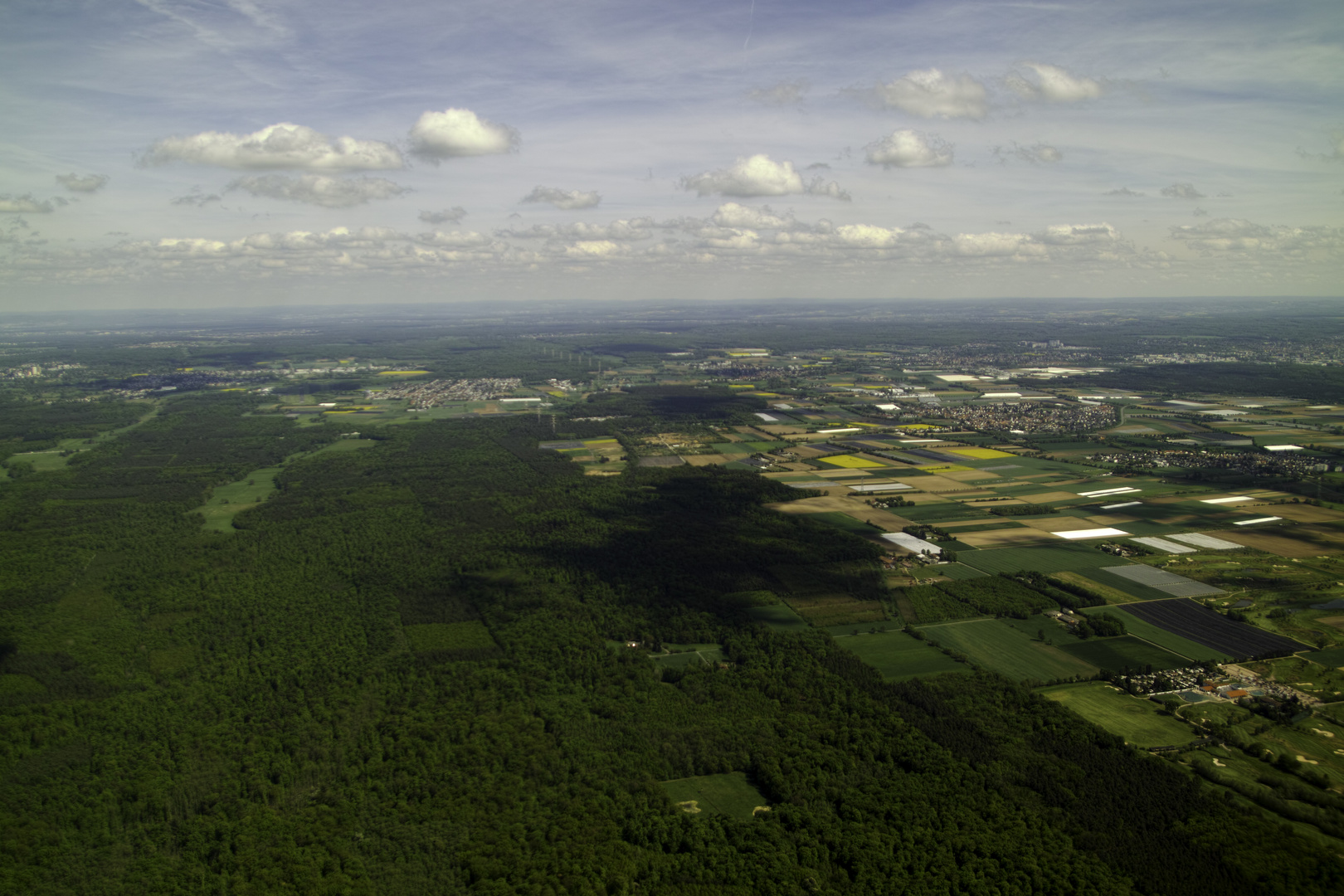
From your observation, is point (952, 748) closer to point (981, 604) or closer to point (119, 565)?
point (981, 604)

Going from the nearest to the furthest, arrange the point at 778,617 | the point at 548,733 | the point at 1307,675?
the point at 548,733 < the point at 1307,675 < the point at 778,617

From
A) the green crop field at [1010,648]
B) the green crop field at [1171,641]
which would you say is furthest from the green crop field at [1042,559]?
the green crop field at [1010,648]

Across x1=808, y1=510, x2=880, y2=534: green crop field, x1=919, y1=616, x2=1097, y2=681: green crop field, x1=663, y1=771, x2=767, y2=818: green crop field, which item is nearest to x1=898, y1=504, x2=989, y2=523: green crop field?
x1=808, y1=510, x2=880, y2=534: green crop field

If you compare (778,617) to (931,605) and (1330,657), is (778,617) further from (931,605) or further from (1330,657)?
(1330,657)

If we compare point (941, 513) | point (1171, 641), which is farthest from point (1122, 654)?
point (941, 513)

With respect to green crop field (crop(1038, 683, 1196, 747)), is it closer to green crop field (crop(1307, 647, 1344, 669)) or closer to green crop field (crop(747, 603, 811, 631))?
green crop field (crop(1307, 647, 1344, 669))

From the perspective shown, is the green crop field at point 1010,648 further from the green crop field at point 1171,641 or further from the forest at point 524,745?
the green crop field at point 1171,641
